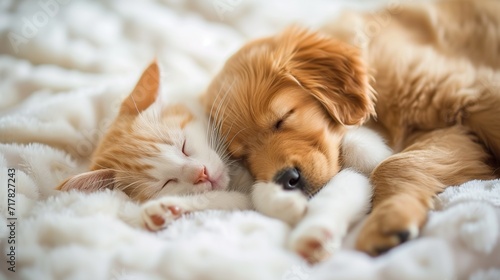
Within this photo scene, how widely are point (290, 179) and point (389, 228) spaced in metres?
0.40

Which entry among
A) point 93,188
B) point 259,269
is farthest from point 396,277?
point 93,188

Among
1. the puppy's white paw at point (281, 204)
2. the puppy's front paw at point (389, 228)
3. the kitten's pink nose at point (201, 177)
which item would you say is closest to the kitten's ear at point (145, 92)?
the kitten's pink nose at point (201, 177)

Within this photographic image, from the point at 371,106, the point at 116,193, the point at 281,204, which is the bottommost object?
the point at 116,193

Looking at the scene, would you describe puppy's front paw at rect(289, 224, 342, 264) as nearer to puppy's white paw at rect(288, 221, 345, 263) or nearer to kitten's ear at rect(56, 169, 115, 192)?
puppy's white paw at rect(288, 221, 345, 263)

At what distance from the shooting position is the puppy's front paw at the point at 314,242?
4.07 ft

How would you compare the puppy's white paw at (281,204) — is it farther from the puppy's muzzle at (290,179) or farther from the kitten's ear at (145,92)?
the kitten's ear at (145,92)

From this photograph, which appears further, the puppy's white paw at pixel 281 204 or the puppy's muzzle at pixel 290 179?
the puppy's muzzle at pixel 290 179


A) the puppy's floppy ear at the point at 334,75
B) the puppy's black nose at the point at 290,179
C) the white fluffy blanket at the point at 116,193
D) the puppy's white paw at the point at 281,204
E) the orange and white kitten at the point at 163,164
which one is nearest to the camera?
the white fluffy blanket at the point at 116,193

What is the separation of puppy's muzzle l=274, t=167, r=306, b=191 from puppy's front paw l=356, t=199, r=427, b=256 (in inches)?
11.3

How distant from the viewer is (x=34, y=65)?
2.69 meters

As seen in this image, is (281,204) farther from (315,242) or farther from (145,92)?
(145,92)

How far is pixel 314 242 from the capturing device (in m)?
1.25

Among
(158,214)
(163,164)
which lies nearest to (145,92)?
(163,164)

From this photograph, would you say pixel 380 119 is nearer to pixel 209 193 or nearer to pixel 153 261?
pixel 209 193
